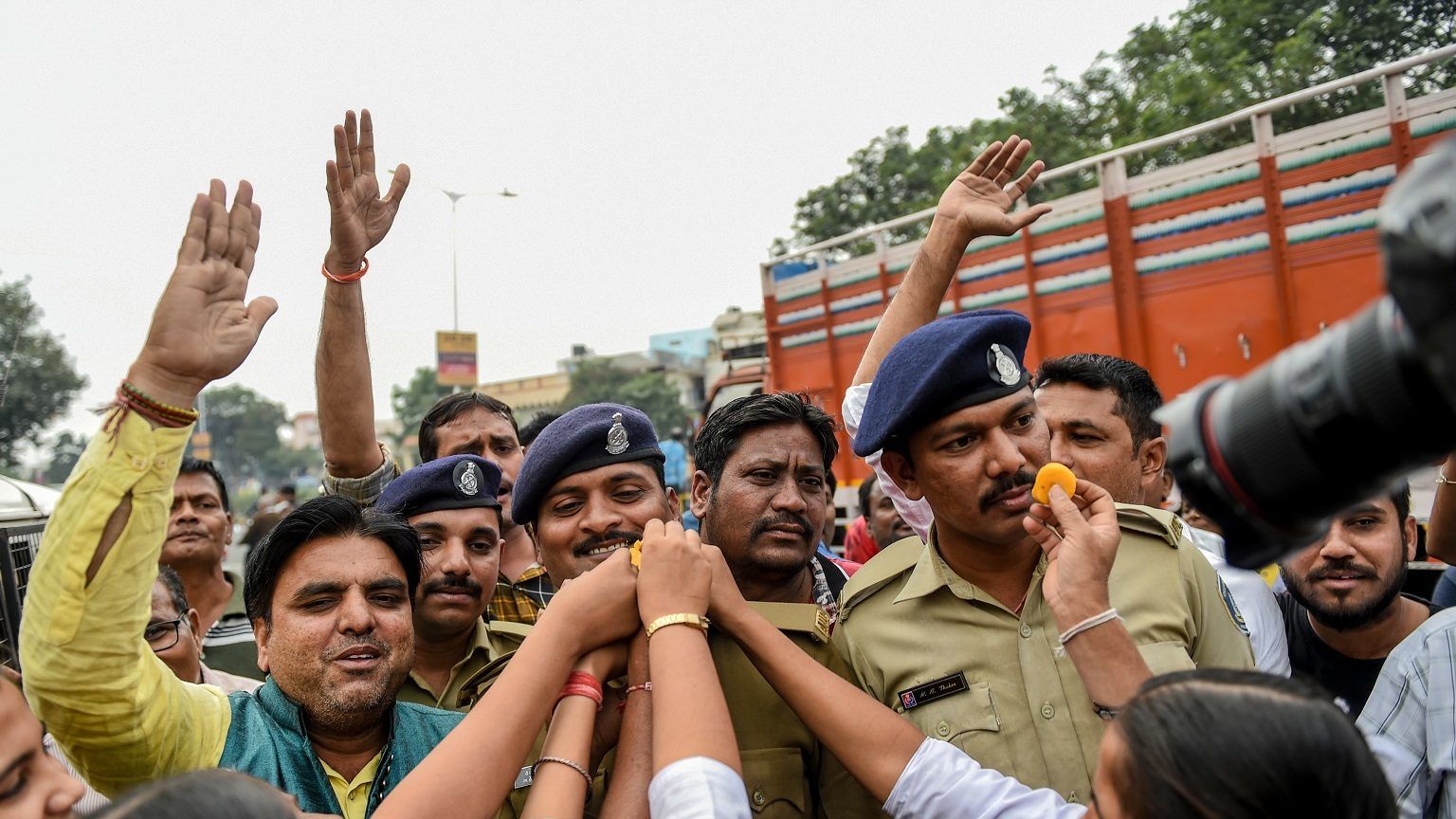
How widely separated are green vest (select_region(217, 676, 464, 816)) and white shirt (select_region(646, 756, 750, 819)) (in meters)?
0.78

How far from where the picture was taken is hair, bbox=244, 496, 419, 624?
7.79 ft

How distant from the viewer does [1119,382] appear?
127 inches

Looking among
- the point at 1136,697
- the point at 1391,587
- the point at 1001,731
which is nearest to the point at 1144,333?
the point at 1391,587

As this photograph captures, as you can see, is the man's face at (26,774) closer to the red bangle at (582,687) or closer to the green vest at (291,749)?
the green vest at (291,749)

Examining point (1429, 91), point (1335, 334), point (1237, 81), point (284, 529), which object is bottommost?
point (284, 529)

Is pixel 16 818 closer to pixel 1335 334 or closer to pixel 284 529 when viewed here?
pixel 284 529

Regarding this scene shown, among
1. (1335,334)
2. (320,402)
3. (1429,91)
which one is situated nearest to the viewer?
(1335,334)

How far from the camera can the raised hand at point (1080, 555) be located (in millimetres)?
1840

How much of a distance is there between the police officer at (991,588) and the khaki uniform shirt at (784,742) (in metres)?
0.14

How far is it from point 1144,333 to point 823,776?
4865 mm

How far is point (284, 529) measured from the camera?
2363 mm

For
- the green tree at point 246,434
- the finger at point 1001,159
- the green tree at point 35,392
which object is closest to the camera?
the finger at point 1001,159

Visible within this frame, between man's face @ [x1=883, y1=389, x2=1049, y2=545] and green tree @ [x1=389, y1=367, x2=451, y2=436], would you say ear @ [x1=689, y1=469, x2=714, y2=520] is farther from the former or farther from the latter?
green tree @ [x1=389, y1=367, x2=451, y2=436]

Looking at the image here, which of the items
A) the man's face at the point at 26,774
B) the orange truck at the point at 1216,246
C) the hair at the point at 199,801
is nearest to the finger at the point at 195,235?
the man's face at the point at 26,774
